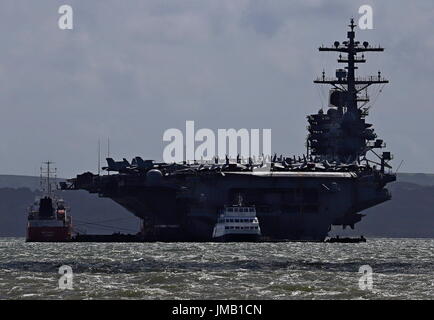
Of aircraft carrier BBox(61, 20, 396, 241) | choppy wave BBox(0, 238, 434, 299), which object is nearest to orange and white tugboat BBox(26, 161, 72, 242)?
aircraft carrier BBox(61, 20, 396, 241)

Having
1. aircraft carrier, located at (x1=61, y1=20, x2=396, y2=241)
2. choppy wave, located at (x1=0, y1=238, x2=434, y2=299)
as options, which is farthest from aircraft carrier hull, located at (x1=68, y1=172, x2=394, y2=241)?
choppy wave, located at (x1=0, y1=238, x2=434, y2=299)

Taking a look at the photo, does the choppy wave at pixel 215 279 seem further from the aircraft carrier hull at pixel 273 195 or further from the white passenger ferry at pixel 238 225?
the aircraft carrier hull at pixel 273 195

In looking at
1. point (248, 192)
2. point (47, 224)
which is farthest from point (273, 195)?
point (47, 224)

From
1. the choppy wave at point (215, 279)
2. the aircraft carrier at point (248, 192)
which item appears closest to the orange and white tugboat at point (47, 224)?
the aircraft carrier at point (248, 192)

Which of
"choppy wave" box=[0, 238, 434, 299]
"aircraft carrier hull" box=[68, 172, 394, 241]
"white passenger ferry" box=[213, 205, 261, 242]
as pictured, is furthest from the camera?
"aircraft carrier hull" box=[68, 172, 394, 241]

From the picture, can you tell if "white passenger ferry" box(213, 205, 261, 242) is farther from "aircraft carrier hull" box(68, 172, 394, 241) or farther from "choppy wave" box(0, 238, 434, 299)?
"choppy wave" box(0, 238, 434, 299)

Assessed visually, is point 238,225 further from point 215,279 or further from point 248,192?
point 215,279

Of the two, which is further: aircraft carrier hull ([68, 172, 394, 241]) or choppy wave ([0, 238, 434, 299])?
aircraft carrier hull ([68, 172, 394, 241])

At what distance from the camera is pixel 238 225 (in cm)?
13175

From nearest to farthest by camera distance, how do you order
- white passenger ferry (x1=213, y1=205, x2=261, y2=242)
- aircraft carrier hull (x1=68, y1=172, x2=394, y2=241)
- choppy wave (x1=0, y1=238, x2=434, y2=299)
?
choppy wave (x1=0, y1=238, x2=434, y2=299) → white passenger ferry (x1=213, y1=205, x2=261, y2=242) → aircraft carrier hull (x1=68, y1=172, x2=394, y2=241)

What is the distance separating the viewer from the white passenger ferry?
13125 cm

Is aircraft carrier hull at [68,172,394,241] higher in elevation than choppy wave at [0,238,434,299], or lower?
higher
